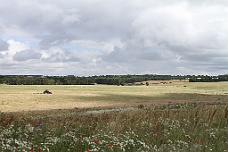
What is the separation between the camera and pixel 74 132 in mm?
7527

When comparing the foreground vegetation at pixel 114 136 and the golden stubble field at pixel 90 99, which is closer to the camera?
the foreground vegetation at pixel 114 136

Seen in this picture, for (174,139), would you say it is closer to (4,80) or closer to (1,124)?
(1,124)

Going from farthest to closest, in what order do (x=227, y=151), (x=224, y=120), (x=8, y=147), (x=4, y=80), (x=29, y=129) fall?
(x=4, y=80)
(x=224, y=120)
(x=29, y=129)
(x=227, y=151)
(x=8, y=147)

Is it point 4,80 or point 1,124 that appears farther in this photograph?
point 4,80

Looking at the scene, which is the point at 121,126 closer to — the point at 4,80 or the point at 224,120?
the point at 224,120

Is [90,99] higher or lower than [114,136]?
lower

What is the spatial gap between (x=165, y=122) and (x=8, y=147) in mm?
4943

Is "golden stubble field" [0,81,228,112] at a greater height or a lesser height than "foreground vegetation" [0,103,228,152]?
lesser

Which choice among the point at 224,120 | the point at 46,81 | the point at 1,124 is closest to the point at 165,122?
the point at 224,120

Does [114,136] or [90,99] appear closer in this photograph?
[114,136]

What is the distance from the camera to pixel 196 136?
798 centimetres

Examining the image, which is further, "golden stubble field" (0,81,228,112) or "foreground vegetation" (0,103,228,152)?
"golden stubble field" (0,81,228,112)

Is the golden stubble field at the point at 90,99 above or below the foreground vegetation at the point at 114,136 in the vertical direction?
below

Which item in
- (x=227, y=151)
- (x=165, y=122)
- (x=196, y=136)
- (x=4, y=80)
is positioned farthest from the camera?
(x=4, y=80)
